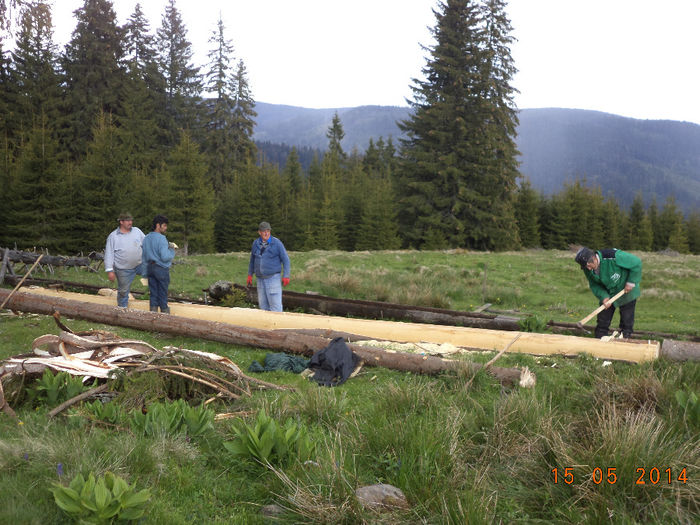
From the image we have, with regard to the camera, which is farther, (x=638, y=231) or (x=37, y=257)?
(x=638, y=231)

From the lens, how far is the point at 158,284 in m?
9.55

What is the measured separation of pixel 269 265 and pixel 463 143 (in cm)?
3127

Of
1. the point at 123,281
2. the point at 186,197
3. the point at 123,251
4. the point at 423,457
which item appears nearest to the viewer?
the point at 423,457

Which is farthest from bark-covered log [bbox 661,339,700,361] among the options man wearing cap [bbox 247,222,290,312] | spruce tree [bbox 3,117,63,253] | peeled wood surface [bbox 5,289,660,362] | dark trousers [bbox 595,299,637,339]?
spruce tree [bbox 3,117,63,253]

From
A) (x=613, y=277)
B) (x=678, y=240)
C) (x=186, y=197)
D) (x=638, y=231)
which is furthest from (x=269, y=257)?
(x=638, y=231)

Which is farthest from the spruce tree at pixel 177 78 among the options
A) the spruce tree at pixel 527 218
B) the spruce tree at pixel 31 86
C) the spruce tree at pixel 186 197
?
the spruce tree at pixel 527 218

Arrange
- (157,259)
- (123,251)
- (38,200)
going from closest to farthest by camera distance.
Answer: (157,259) → (123,251) → (38,200)

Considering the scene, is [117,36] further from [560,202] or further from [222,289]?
[560,202]

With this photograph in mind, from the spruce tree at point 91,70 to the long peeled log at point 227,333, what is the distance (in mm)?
36213

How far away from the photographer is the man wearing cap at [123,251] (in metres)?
9.36

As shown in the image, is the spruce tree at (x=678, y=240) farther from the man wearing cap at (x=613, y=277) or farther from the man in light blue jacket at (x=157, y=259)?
the man in light blue jacket at (x=157, y=259)

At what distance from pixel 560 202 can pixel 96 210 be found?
43.9 metres

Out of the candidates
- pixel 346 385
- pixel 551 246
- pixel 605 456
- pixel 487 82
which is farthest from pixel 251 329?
pixel 551 246

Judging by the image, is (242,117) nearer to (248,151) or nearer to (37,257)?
(248,151)
